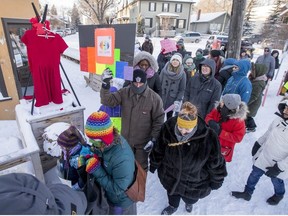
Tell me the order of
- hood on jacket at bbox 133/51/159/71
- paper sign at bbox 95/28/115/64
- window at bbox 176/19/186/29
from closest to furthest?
1. paper sign at bbox 95/28/115/64
2. hood on jacket at bbox 133/51/159/71
3. window at bbox 176/19/186/29

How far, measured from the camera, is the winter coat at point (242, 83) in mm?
3416

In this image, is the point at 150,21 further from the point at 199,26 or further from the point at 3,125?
the point at 3,125

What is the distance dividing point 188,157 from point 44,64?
2.21 meters

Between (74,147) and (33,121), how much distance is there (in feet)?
3.90

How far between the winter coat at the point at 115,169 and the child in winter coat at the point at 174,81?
229cm

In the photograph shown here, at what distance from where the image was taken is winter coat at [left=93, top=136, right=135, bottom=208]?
1567mm

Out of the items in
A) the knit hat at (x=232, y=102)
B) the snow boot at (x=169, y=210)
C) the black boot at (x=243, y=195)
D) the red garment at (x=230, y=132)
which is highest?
the knit hat at (x=232, y=102)

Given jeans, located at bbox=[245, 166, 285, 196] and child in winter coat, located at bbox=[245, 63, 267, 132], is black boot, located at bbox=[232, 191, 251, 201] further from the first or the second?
child in winter coat, located at bbox=[245, 63, 267, 132]

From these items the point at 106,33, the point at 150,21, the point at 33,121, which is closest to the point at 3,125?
the point at 33,121

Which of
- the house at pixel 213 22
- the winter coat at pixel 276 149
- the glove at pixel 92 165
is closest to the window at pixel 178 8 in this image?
the house at pixel 213 22

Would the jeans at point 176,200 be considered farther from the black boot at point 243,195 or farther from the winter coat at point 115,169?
the winter coat at point 115,169

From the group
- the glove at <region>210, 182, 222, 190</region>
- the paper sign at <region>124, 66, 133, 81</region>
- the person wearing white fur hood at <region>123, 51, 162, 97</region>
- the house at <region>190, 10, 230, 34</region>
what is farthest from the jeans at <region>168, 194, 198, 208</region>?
the house at <region>190, 10, 230, 34</region>

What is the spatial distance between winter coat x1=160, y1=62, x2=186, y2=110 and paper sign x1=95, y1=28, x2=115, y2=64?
1261 mm

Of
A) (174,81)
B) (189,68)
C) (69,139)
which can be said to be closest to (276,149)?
(174,81)
